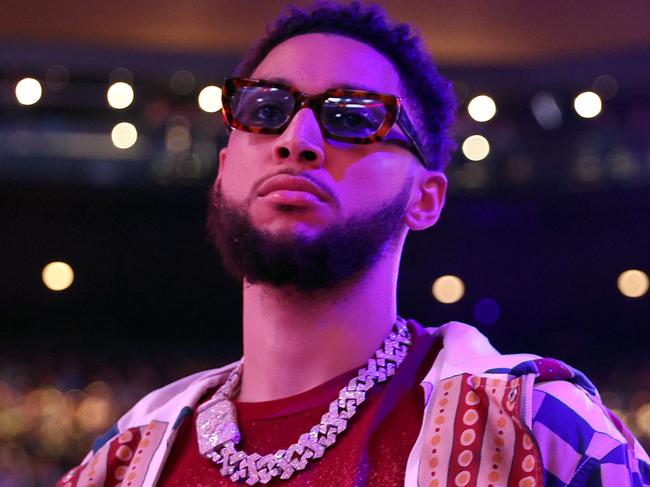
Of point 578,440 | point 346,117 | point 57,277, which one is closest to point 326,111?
point 346,117

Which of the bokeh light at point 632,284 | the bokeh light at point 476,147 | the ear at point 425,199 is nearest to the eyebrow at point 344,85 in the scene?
the ear at point 425,199

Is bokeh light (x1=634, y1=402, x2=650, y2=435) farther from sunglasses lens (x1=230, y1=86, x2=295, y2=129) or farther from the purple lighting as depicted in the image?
sunglasses lens (x1=230, y1=86, x2=295, y2=129)

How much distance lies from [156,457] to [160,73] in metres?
2.12

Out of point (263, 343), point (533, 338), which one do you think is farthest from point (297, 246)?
point (533, 338)

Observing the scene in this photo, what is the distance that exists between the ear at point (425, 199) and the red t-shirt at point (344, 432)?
0.47 ft

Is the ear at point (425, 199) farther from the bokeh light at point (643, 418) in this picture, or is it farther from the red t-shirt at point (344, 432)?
the bokeh light at point (643, 418)

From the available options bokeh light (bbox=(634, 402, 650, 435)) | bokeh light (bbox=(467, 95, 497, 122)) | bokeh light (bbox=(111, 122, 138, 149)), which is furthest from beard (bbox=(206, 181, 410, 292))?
bokeh light (bbox=(634, 402, 650, 435))

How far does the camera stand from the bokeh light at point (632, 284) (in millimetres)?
3830

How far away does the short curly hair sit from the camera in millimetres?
1416

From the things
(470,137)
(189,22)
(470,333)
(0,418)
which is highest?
(189,22)

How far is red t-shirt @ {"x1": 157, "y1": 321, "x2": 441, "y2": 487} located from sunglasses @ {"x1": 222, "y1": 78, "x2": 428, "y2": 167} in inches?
10.6

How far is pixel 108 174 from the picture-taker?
385cm

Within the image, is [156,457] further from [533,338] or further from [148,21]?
[533,338]

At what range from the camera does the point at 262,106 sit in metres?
1.33
